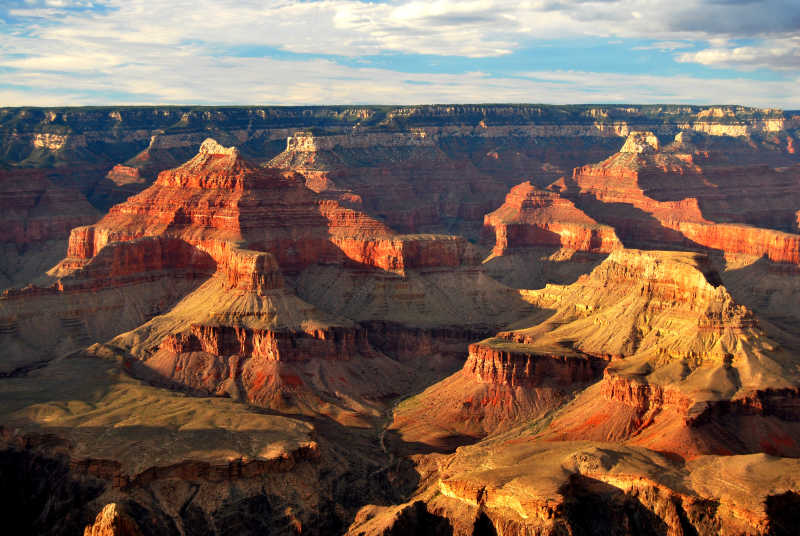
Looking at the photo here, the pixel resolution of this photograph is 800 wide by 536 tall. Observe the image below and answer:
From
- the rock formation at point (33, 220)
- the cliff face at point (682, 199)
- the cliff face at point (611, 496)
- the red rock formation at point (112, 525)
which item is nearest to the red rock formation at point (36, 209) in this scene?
the rock formation at point (33, 220)

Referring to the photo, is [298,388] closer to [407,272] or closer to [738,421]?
[407,272]

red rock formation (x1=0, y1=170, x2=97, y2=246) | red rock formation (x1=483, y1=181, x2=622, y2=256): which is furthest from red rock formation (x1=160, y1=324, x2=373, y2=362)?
red rock formation (x1=0, y1=170, x2=97, y2=246)

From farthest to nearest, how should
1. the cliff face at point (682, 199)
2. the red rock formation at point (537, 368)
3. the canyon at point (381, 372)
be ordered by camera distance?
1. the cliff face at point (682, 199)
2. the red rock formation at point (537, 368)
3. the canyon at point (381, 372)

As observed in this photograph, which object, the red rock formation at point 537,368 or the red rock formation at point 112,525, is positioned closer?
the red rock formation at point 112,525

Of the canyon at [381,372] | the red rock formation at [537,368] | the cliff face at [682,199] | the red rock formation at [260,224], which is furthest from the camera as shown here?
the cliff face at [682,199]

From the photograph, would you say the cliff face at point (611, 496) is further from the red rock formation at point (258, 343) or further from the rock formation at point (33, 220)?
the rock formation at point (33, 220)

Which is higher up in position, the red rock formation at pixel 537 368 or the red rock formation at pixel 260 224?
the red rock formation at pixel 260 224
